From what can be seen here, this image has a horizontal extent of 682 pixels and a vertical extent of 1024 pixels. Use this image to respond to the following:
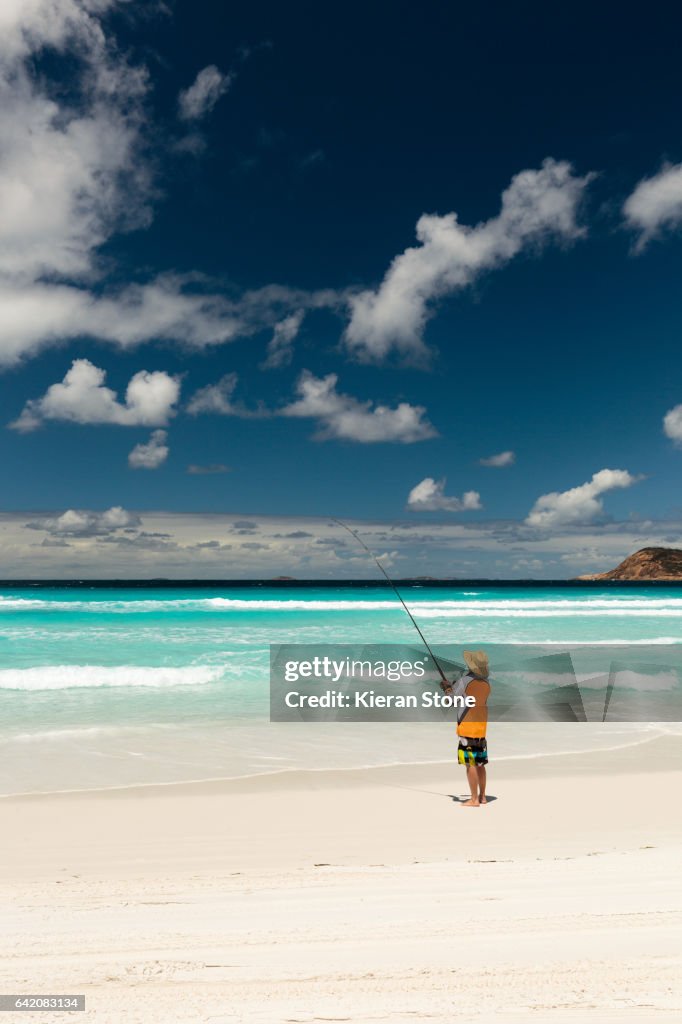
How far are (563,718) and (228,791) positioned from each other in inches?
245

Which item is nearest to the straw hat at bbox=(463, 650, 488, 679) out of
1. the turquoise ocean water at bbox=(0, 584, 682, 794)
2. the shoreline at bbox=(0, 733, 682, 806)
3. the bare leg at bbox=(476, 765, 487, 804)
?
the bare leg at bbox=(476, 765, 487, 804)

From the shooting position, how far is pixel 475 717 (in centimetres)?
641

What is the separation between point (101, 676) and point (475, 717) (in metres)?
11.5

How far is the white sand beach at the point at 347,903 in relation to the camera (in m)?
3.01

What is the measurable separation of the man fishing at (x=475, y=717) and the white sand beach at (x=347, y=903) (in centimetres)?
43

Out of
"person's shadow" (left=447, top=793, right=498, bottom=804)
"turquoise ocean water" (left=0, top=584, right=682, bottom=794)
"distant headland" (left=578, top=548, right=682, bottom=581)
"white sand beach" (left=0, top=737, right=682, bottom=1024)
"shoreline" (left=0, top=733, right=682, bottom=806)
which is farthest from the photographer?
"distant headland" (left=578, top=548, right=682, bottom=581)

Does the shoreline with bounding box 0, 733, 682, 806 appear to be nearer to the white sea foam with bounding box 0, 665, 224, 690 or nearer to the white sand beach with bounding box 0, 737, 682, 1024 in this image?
the white sand beach with bounding box 0, 737, 682, 1024

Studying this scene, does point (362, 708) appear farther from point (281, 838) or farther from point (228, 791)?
point (281, 838)

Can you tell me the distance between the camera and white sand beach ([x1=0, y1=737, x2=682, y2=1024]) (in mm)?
3014

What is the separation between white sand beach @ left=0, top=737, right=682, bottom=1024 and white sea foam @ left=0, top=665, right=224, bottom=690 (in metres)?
7.90

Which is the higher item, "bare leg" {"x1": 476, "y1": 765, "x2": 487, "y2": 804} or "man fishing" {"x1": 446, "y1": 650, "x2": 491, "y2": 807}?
"man fishing" {"x1": 446, "y1": 650, "x2": 491, "y2": 807}

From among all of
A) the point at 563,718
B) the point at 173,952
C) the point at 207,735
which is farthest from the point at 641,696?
the point at 173,952

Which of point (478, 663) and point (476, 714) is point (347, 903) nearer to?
point (476, 714)

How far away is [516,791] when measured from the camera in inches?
282
